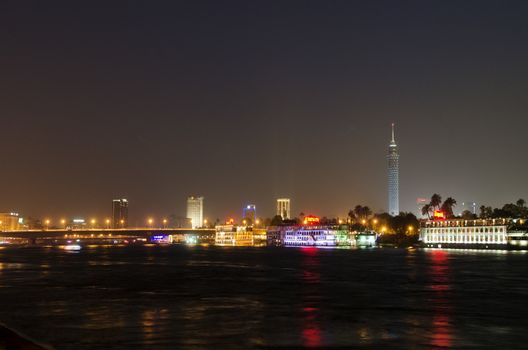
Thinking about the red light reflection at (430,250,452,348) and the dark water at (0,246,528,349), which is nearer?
the dark water at (0,246,528,349)

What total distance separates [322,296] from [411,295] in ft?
28.5

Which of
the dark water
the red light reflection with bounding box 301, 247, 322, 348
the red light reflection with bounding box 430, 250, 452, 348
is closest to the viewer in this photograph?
the dark water

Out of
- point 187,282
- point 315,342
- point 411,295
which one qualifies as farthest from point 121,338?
point 187,282

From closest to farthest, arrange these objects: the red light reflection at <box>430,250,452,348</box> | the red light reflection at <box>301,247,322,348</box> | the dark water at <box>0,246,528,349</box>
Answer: the dark water at <box>0,246,528,349</box>
the red light reflection at <box>301,247,322,348</box>
the red light reflection at <box>430,250,452,348</box>

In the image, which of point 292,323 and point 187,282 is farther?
point 187,282

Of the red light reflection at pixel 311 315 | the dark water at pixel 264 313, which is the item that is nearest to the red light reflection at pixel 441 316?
the dark water at pixel 264 313

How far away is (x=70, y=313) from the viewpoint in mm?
44156

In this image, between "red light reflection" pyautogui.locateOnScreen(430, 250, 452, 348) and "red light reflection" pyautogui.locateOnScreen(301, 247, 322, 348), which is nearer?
"red light reflection" pyautogui.locateOnScreen(301, 247, 322, 348)

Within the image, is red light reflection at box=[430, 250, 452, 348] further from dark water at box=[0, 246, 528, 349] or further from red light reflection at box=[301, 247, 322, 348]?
red light reflection at box=[301, 247, 322, 348]

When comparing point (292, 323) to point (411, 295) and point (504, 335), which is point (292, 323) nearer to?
point (504, 335)

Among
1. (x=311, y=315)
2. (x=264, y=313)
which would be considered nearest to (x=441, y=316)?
(x=311, y=315)

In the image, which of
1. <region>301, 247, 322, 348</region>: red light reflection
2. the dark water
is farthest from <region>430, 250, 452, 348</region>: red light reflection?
<region>301, 247, 322, 348</region>: red light reflection

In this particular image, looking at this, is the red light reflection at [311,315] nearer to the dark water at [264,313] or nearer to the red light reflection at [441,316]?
the dark water at [264,313]

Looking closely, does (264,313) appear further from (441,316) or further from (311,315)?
(441,316)
